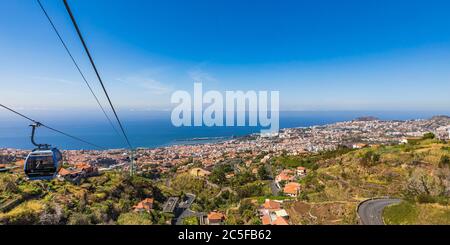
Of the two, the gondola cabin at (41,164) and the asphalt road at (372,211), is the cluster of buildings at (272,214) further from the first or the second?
the gondola cabin at (41,164)

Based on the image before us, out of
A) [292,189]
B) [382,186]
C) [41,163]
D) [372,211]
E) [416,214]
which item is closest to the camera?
[41,163]

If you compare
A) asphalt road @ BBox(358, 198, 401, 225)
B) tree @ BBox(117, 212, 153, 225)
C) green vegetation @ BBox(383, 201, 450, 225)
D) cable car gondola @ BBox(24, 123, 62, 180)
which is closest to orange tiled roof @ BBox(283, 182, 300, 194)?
asphalt road @ BBox(358, 198, 401, 225)

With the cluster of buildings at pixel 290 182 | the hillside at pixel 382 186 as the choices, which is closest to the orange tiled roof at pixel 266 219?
the hillside at pixel 382 186

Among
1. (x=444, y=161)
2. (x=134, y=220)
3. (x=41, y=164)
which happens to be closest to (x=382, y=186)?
(x=444, y=161)

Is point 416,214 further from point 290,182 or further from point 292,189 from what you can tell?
point 290,182

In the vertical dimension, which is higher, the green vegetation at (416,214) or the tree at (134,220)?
the green vegetation at (416,214)
